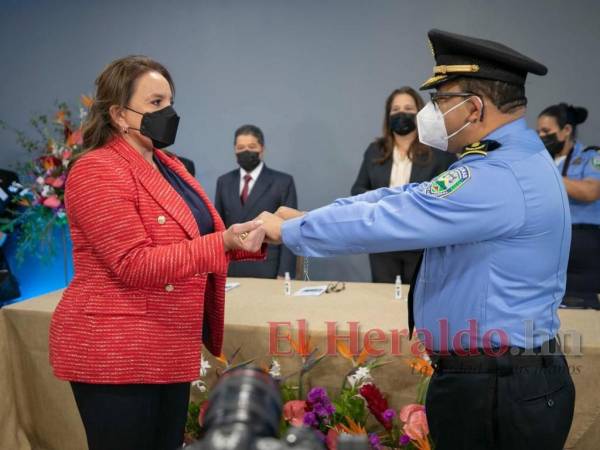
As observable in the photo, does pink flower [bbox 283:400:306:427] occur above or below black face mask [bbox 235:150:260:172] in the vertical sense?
below

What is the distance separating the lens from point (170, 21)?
199 inches

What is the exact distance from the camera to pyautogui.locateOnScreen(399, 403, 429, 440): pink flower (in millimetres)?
2119

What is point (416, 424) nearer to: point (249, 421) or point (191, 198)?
point (191, 198)

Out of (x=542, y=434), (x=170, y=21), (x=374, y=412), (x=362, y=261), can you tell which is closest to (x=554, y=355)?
(x=542, y=434)

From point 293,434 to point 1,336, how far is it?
2423 millimetres

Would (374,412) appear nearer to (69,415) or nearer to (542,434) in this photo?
(542,434)

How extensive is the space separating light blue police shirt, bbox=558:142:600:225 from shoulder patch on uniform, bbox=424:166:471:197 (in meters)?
2.16

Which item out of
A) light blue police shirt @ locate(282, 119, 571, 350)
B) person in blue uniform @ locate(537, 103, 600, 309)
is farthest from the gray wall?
light blue police shirt @ locate(282, 119, 571, 350)

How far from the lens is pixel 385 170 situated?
362cm

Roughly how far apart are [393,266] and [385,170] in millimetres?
603

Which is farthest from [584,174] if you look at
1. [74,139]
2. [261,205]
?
[74,139]

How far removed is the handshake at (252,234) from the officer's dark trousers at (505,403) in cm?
58

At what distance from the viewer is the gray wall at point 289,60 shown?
4.33m

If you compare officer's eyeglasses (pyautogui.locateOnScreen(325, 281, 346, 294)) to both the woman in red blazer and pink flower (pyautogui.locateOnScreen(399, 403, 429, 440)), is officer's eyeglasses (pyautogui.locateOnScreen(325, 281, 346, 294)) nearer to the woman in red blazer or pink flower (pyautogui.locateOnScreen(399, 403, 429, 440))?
pink flower (pyautogui.locateOnScreen(399, 403, 429, 440))
